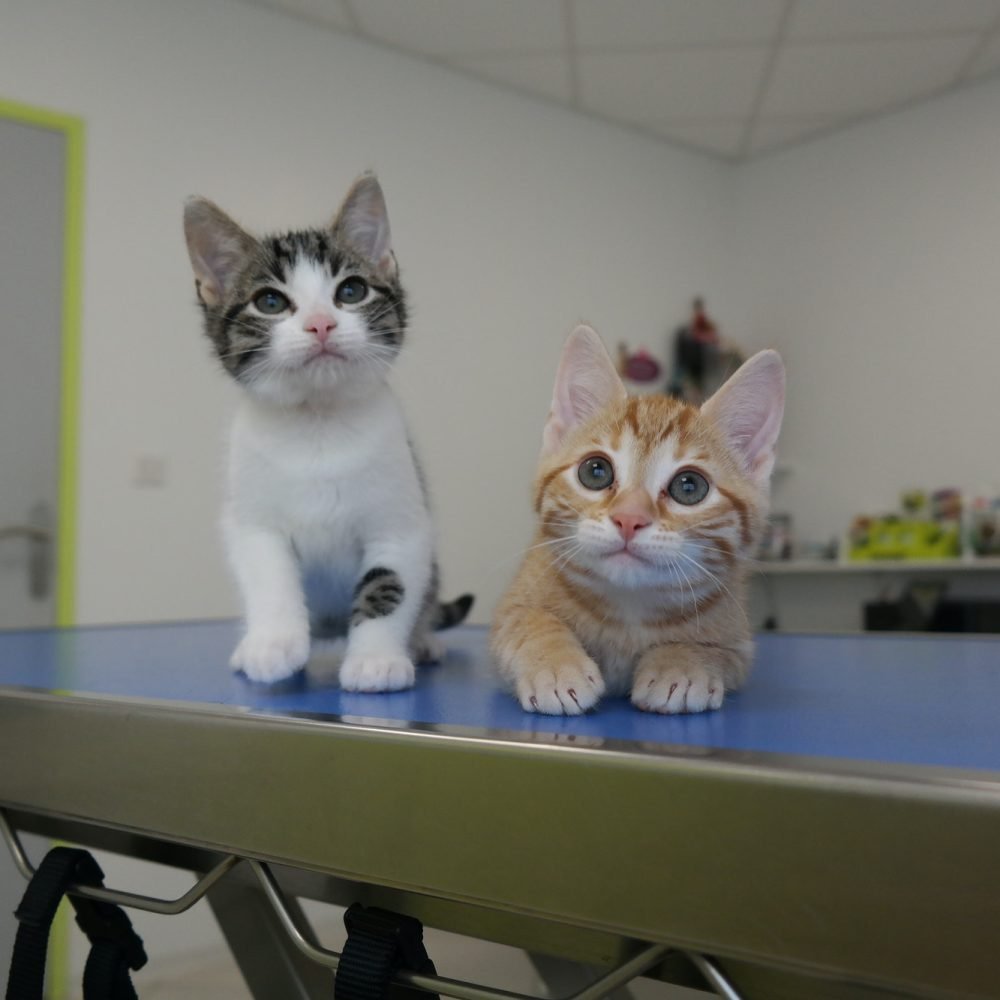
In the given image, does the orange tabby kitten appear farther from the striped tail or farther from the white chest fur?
the striped tail

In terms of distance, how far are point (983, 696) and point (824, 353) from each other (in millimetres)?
3521

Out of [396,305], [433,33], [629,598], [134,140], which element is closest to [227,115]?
[134,140]

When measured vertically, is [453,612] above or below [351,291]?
below

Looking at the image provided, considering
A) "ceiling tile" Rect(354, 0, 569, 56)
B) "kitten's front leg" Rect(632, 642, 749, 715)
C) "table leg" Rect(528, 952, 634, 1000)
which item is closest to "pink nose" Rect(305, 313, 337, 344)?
"kitten's front leg" Rect(632, 642, 749, 715)

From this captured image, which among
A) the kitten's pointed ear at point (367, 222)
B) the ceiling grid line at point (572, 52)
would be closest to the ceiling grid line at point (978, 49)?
the ceiling grid line at point (572, 52)

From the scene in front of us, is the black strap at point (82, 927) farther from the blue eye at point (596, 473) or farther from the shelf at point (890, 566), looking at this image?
the shelf at point (890, 566)

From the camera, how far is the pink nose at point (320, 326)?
694mm

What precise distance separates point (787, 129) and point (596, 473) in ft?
12.3

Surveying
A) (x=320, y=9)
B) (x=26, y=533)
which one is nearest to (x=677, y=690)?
(x=26, y=533)

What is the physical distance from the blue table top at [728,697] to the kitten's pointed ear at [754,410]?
0.16 m

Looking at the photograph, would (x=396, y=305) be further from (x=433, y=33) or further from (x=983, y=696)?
(x=433, y=33)

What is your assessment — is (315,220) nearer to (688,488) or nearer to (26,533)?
(26,533)

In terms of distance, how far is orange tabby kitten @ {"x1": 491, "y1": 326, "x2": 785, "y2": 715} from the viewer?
0.57 meters

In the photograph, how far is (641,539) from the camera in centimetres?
56
